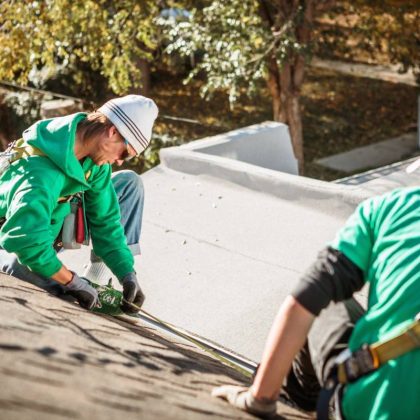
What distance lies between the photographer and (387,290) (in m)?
1.97

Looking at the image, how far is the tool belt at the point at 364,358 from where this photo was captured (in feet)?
6.27

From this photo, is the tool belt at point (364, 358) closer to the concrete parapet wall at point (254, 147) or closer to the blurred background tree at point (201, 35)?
the concrete parapet wall at point (254, 147)

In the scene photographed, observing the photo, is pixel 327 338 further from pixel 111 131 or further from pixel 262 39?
pixel 262 39

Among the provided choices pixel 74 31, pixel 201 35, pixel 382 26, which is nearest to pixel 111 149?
pixel 201 35

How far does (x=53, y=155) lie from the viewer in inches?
129

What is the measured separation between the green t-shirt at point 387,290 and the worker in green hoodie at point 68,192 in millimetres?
1570

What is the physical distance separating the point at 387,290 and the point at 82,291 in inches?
69.4

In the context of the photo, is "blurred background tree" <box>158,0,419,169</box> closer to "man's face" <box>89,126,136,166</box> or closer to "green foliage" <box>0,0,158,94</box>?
"green foliage" <box>0,0,158,94</box>

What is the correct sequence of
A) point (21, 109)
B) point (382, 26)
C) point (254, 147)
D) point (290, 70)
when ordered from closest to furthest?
point (254, 147), point (290, 70), point (382, 26), point (21, 109)

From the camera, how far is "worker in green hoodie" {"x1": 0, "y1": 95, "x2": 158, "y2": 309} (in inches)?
124

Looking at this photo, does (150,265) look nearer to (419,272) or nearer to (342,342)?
(342,342)

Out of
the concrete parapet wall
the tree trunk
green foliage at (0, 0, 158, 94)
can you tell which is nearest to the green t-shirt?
the concrete parapet wall

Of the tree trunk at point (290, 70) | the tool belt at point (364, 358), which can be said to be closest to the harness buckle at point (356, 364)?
the tool belt at point (364, 358)

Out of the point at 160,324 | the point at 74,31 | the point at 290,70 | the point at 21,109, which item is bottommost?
the point at 160,324
